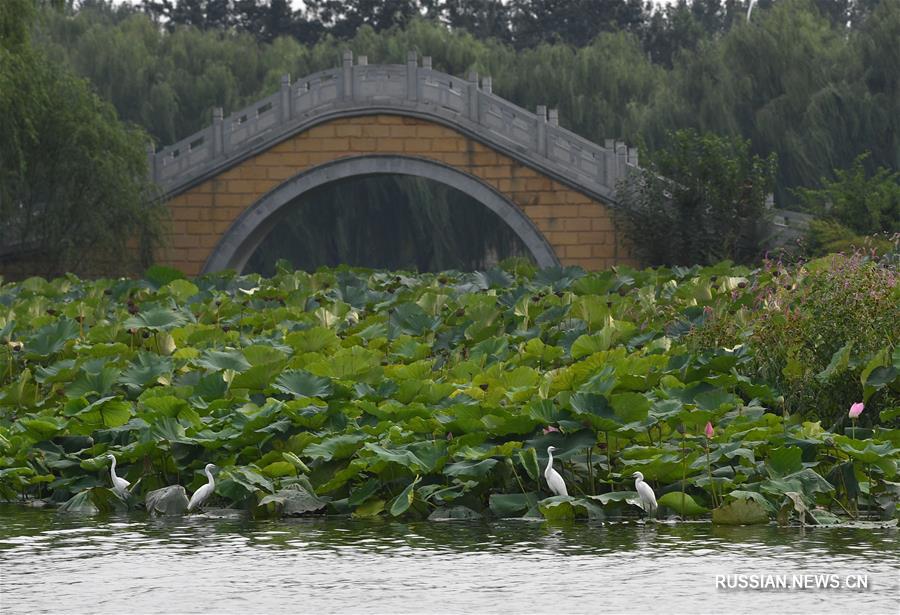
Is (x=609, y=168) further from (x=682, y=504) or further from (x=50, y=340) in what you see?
(x=682, y=504)

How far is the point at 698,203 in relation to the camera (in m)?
24.4

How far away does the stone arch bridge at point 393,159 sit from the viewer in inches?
1019

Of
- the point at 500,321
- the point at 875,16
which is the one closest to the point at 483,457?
the point at 500,321

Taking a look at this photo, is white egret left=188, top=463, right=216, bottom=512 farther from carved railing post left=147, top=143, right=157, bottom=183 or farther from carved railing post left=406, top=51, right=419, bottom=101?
carved railing post left=147, top=143, right=157, bottom=183

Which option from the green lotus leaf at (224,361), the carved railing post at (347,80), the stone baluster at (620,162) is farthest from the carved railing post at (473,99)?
the green lotus leaf at (224,361)

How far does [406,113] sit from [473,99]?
1.15m

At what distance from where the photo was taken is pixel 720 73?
29.4m

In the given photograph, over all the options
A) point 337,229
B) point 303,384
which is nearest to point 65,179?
point 337,229

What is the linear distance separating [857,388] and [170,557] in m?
3.25

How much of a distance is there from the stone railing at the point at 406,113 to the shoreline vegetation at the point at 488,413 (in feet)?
53.6

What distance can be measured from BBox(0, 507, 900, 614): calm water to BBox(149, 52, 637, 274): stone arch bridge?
1982 cm

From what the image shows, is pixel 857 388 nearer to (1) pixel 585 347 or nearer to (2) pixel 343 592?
(1) pixel 585 347

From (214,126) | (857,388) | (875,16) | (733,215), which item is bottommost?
(857,388)

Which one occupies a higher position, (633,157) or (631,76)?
(631,76)
